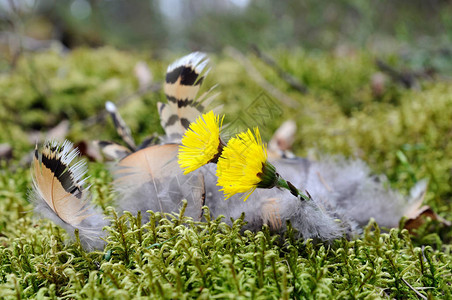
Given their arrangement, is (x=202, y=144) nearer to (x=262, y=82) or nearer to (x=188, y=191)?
(x=188, y=191)

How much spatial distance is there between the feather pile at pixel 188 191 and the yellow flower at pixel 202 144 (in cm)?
14

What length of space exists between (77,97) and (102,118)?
1.02 ft

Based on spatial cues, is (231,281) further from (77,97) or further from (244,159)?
(77,97)

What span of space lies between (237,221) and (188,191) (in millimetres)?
166

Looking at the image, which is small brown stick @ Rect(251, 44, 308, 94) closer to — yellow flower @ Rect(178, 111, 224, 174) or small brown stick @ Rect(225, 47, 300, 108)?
small brown stick @ Rect(225, 47, 300, 108)

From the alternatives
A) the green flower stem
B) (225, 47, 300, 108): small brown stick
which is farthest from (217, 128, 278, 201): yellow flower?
(225, 47, 300, 108): small brown stick

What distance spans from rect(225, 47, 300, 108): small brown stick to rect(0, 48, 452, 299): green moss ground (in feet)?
0.17

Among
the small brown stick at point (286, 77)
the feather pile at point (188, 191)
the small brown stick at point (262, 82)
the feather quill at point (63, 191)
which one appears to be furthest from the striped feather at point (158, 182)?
the small brown stick at point (286, 77)

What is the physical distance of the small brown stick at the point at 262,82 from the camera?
7.49 ft

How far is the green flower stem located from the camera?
705mm

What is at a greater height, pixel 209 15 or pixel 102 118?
pixel 209 15

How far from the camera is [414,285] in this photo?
747 millimetres

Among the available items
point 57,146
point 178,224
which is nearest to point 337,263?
point 178,224

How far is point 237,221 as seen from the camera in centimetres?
76
